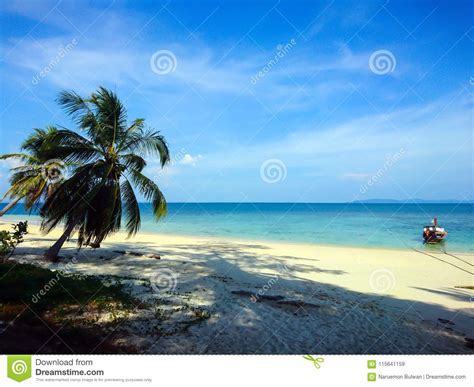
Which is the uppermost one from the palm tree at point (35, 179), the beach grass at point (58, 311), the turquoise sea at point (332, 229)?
the turquoise sea at point (332, 229)

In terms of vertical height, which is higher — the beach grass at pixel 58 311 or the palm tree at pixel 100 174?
the palm tree at pixel 100 174

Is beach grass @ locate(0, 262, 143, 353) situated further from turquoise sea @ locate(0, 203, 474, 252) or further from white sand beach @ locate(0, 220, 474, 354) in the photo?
turquoise sea @ locate(0, 203, 474, 252)

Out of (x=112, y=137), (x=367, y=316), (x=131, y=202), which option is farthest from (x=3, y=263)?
(x=367, y=316)

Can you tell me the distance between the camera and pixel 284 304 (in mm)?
7102

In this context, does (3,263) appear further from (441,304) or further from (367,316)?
(441,304)

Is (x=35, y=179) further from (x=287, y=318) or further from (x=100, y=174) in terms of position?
(x=287, y=318)

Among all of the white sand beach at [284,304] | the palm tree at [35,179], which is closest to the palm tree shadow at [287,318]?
the white sand beach at [284,304]

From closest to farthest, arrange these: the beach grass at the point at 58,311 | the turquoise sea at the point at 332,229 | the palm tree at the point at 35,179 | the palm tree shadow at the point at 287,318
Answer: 1. the beach grass at the point at 58,311
2. the palm tree shadow at the point at 287,318
3. the palm tree at the point at 35,179
4. the turquoise sea at the point at 332,229

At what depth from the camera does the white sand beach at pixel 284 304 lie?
16.8ft

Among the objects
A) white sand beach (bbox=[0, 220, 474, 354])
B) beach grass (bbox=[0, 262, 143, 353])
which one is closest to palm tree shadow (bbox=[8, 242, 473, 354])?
white sand beach (bbox=[0, 220, 474, 354])

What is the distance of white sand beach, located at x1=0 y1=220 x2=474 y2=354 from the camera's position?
16.8ft

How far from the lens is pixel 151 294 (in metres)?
6.99

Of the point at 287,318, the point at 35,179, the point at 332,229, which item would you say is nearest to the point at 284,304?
the point at 287,318

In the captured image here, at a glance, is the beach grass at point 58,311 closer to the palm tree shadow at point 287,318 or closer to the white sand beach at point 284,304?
the white sand beach at point 284,304
